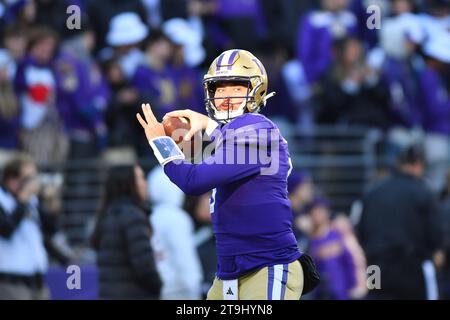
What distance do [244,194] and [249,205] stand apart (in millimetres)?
68

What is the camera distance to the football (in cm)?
688

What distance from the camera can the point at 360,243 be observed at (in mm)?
10914

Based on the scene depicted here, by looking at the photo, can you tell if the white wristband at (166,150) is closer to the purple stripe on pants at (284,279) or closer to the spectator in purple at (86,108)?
the purple stripe on pants at (284,279)

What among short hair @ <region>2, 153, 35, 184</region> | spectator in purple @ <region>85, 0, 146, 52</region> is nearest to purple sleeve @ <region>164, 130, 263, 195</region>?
short hair @ <region>2, 153, 35, 184</region>

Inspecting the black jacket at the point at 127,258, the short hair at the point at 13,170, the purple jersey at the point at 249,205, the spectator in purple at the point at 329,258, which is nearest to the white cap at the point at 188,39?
the spectator in purple at the point at 329,258

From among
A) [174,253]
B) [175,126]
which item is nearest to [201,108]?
[174,253]

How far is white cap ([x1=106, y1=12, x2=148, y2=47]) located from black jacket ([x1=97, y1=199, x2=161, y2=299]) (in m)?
5.56

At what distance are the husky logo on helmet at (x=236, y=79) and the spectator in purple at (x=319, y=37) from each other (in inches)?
312

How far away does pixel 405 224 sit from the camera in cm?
1049

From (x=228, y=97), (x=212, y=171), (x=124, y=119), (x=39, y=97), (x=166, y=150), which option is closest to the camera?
(x=212, y=171)

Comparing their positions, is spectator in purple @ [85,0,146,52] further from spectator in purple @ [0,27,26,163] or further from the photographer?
the photographer

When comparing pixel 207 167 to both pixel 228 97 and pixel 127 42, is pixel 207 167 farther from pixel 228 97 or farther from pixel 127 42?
pixel 127 42
